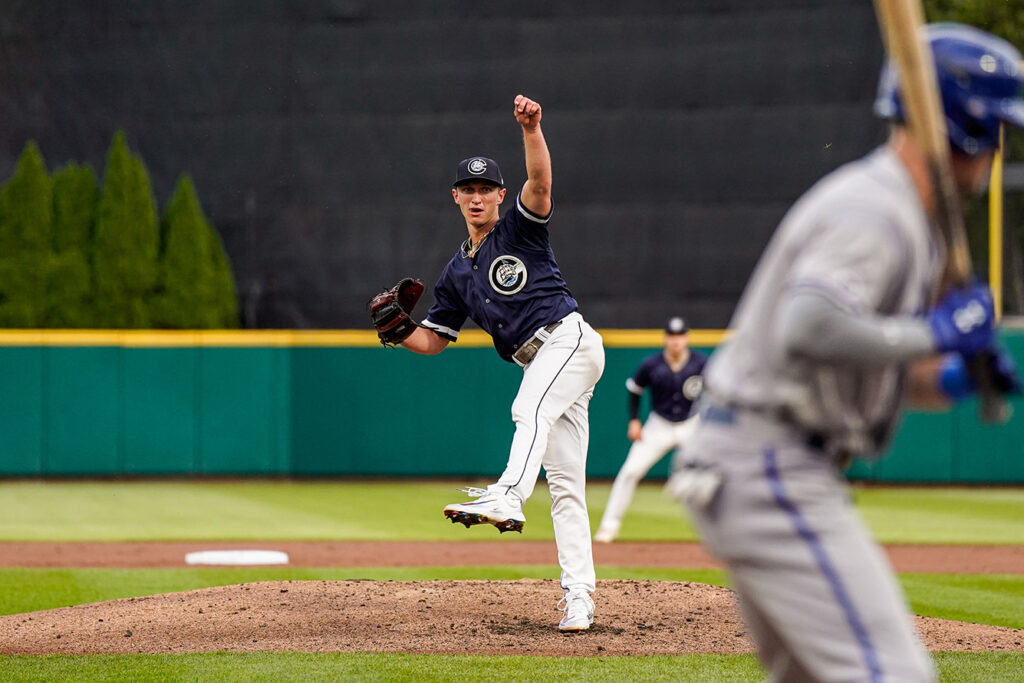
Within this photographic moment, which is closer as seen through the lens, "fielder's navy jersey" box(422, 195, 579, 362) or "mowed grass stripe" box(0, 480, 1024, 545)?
"fielder's navy jersey" box(422, 195, 579, 362)

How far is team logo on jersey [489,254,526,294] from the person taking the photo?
5754mm

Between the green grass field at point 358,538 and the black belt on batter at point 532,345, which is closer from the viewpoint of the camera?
the green grass field at point 358,538

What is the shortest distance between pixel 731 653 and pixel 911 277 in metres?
3.59

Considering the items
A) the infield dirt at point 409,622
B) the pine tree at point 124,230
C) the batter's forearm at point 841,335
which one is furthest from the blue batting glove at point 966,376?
the pine tree at point 124,230

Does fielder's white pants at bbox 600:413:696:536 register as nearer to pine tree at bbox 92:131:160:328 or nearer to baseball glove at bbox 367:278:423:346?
baseball glove at bbox 367:278:423:346

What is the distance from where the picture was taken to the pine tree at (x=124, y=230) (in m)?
17.7

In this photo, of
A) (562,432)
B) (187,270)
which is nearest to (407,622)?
(562,432)

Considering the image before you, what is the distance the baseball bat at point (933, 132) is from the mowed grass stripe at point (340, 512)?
8.69 m

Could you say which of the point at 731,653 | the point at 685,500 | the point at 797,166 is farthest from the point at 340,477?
the point at 685,500

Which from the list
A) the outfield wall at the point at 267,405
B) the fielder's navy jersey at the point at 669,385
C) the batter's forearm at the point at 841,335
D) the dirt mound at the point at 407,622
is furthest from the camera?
Result: the outfield wall at the point at 267,405

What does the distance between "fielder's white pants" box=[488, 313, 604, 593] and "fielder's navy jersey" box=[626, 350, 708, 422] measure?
5.30 m

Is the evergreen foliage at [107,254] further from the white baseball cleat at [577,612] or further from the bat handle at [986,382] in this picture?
the bat handle at [986,382]

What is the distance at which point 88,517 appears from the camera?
13.1 m

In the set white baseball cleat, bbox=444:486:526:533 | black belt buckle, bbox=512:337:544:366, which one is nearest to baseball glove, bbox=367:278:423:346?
black belt buckle, bbox=512:337:544:366
